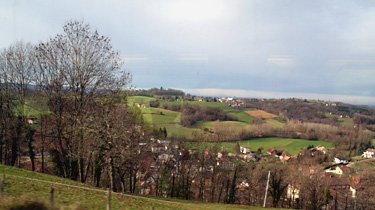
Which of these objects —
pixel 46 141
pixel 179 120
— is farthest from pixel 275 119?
pixel 46 141

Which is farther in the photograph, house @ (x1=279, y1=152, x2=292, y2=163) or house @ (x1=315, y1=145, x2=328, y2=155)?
house @ (x1=315, y1=145, x2=328, y2=155)

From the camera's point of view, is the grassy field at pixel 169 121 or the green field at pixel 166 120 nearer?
the green field at pixel 166 120

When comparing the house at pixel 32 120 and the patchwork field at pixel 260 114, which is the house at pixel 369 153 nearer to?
the patchwork field at pixel 260 114

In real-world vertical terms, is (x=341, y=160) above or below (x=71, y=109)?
below

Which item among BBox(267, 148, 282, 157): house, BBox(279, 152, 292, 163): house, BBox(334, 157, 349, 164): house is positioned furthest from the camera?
BBox(334, 157, 349, 164): house

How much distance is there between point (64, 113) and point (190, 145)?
76.2 feet

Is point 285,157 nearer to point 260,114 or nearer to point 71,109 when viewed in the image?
point 260,114

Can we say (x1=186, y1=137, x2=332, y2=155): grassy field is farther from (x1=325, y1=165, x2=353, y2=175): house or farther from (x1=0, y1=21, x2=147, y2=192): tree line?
(x1=0, y1=21, x2=147, y2=192): tree line

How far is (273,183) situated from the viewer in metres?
47.9

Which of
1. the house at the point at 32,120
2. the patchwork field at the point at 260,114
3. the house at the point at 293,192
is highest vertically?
the house at the point at 32,120

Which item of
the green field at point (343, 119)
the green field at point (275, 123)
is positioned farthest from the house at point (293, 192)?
the green field at point (343, 119)

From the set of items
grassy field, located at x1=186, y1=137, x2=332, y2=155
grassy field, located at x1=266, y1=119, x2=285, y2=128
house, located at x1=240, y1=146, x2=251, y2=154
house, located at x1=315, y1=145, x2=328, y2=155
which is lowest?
house, located at x1=315, y1=145, x2=328, y2=155

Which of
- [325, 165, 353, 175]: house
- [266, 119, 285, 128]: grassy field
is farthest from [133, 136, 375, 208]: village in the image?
[266, 119, 285, 128]: grassy field

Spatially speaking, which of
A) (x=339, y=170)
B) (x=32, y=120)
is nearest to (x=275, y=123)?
(x=339, y=170)
